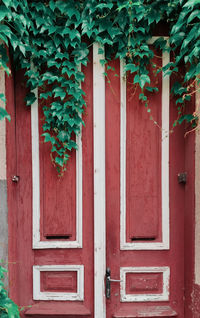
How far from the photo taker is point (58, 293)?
2072 millimetres

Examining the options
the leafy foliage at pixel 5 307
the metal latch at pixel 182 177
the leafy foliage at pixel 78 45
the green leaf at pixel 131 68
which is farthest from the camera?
the metal latch at pixel 182 177

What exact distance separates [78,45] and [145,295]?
2122 mm

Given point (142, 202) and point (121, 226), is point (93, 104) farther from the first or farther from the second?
point (121, 226)

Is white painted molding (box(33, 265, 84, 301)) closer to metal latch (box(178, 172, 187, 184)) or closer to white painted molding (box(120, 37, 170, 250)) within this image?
white painted molding (box(120, 37, 170, 250))

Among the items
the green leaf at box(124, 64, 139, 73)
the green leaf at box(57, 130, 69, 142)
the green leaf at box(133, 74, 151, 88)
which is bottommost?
the green leaf at box(57, 130, 69, 142)

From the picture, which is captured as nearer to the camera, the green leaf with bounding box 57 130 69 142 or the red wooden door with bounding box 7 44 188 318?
the green leaf with bounding box 57 130 69 142

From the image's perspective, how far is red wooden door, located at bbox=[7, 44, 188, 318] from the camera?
80.6 inches

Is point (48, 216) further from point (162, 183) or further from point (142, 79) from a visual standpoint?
point (142, 79)

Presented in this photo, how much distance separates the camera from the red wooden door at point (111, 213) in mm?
2047

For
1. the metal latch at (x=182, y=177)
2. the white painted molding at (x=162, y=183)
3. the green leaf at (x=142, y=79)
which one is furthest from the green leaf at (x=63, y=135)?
the metal latch at (x=182, y=177)

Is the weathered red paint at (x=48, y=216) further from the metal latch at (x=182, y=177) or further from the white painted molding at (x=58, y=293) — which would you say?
the metal latch at (x=182, y=177)

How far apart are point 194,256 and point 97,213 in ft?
2.73

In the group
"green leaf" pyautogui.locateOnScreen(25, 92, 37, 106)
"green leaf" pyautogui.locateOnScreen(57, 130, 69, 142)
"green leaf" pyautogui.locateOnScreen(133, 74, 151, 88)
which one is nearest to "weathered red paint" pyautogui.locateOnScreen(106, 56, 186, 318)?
"green leaf" pyautogui.locateOnScreen(133, 74, 151, 88)

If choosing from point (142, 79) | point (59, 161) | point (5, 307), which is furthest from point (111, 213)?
point (142, 79)
